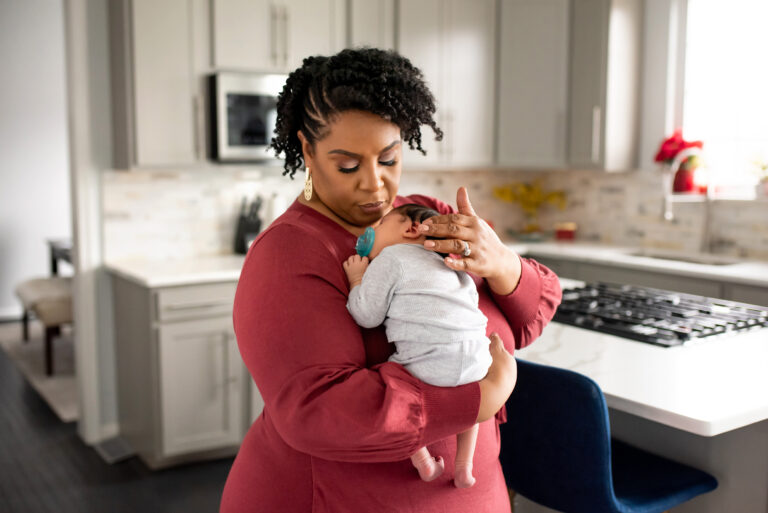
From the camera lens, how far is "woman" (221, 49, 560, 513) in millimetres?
1016

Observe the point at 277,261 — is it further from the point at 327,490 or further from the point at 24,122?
the point at 24,122

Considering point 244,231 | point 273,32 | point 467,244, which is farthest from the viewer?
point 244,231

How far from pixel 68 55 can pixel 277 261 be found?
2.90 metres

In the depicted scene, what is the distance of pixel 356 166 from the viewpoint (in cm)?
119

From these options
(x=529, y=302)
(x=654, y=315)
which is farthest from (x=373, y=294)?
(x=654, y=315)

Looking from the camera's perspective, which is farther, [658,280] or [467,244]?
[658,280]

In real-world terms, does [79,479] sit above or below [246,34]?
below

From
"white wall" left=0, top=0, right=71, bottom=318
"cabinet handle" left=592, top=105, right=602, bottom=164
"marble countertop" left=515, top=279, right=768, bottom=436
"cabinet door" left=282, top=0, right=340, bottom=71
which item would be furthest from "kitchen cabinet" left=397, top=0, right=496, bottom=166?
"white wall" left=0, top=0, right=71, bottom=318

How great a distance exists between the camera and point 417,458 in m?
1.16

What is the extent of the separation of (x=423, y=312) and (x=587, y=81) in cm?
360

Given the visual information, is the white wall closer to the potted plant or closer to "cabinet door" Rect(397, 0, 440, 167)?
"cabinet door" Rect(397, 0, 440, 167)

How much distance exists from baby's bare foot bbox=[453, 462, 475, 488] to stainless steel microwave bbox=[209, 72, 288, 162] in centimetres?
256

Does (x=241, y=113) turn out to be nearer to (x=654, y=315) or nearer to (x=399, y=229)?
(x=654, y=315)

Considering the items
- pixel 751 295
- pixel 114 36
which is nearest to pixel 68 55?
pixel 114 36
